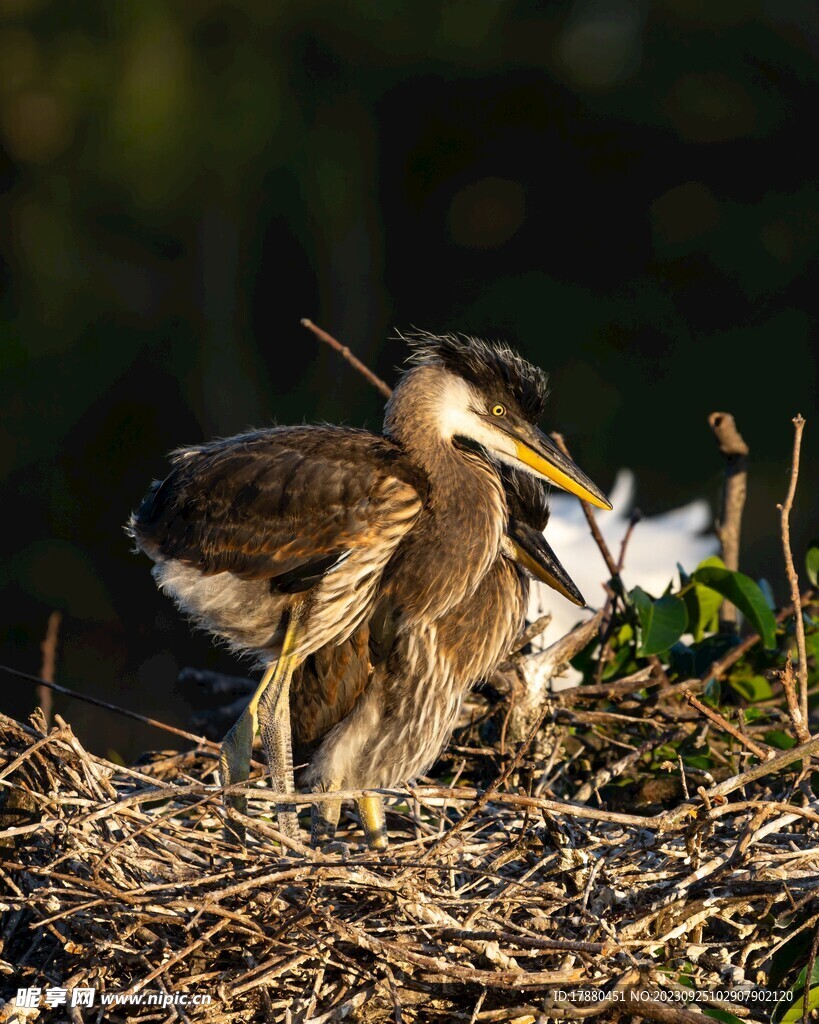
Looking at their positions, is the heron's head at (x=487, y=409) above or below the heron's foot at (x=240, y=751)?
above

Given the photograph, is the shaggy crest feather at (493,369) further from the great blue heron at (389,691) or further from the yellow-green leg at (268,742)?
the yellow-green leg at (268,742)

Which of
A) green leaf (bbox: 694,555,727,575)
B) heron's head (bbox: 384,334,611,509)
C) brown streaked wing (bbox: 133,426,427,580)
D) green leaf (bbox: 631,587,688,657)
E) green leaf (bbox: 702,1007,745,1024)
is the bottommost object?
green leaf (bbox: 702,1007,745,1024)

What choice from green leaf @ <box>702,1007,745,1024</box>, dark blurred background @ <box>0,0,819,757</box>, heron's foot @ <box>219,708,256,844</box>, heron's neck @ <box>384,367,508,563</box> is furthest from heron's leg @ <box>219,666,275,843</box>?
dark blurred background @ <box>0,0,819,757</box>

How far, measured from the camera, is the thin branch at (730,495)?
10.00 ft

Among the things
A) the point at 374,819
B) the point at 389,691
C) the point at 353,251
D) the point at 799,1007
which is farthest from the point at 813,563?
the point at 353,251

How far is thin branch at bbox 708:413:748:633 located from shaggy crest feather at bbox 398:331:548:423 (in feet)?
2.16

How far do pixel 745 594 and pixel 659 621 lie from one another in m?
0.18

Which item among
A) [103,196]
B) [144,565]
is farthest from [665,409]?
[103,196]

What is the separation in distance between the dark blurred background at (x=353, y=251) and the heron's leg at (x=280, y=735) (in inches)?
134

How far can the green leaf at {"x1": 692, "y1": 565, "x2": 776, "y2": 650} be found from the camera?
8.61 ft

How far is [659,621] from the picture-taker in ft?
8.81

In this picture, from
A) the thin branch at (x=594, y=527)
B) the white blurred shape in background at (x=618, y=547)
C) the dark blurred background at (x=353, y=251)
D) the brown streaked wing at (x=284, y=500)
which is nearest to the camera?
the brown streaked wing at (x=284, y=500)

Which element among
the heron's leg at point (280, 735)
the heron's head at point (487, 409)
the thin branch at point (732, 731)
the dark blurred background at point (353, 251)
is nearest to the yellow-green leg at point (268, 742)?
the heron's leg at point (280, 735)

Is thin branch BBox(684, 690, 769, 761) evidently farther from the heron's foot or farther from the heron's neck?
the heron's foot
